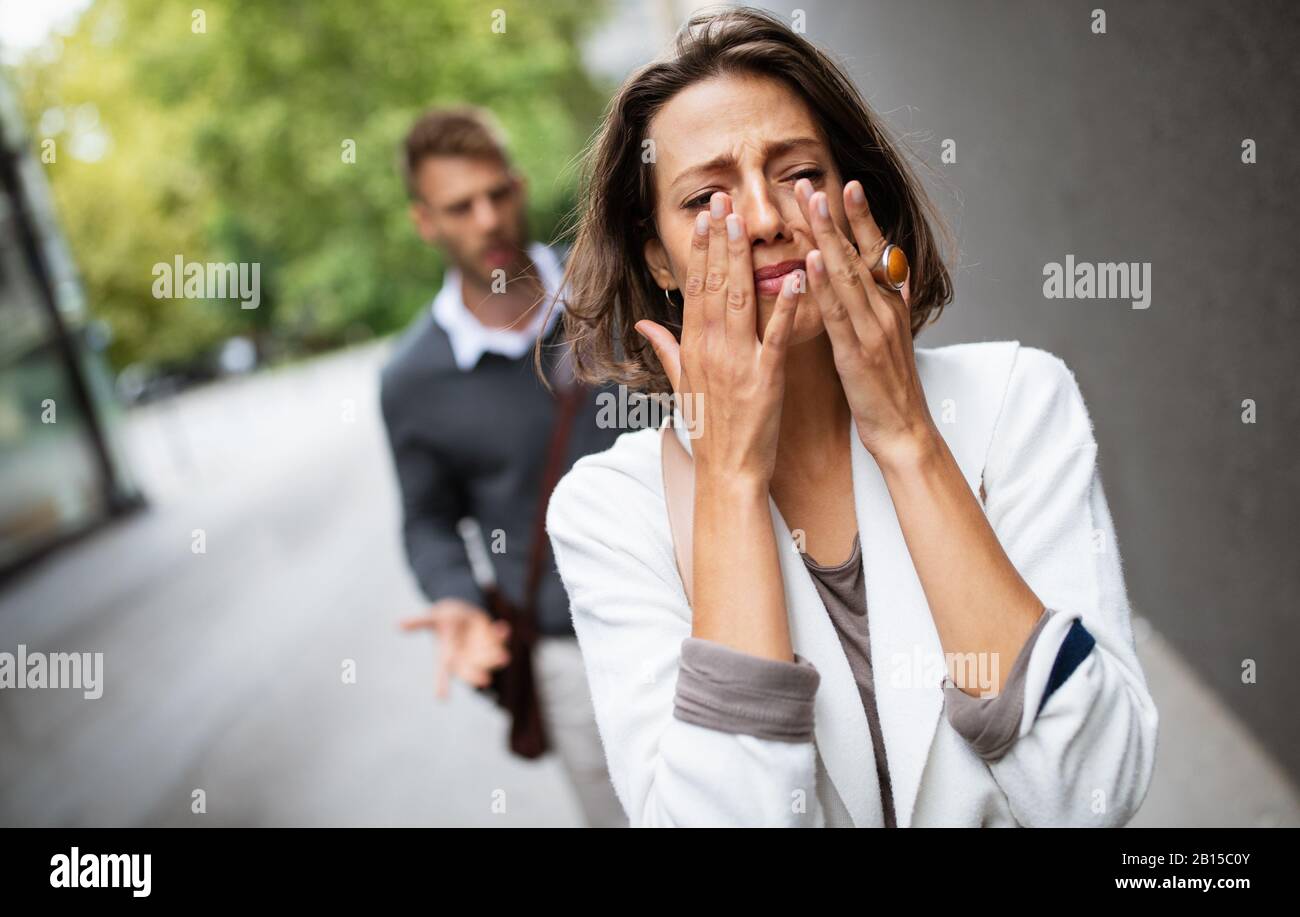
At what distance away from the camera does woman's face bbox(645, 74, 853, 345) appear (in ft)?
4.31

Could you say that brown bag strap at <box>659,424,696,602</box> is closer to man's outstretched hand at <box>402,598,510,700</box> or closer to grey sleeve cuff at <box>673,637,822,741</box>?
grey sleeve cuff at <box>673,637,822,741</box>

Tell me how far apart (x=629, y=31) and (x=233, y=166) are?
10141mm

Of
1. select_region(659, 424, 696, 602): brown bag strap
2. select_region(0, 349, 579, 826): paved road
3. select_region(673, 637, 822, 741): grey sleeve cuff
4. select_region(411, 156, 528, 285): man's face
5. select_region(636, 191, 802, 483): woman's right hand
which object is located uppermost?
select_region(411, 156, 528, 285): man's face

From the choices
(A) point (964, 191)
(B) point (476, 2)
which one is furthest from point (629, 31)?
(A) point (964, 191)

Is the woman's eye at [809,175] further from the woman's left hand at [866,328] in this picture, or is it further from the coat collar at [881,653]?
Result: the coat collar at [881,653]

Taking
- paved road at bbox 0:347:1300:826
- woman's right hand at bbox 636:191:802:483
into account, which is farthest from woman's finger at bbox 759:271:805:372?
paved road at bbox 0:347:1300:826

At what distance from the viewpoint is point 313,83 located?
51.3 ft

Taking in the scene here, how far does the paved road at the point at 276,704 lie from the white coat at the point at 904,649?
2.17 metres

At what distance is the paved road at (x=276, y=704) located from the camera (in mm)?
3816

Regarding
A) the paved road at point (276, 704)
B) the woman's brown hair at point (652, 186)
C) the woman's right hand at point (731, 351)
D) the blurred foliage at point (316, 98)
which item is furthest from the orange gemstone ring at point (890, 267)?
the blurred foliage at point (316, 98)

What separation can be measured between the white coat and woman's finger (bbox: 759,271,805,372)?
297 mm

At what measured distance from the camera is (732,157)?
54.2 inches
